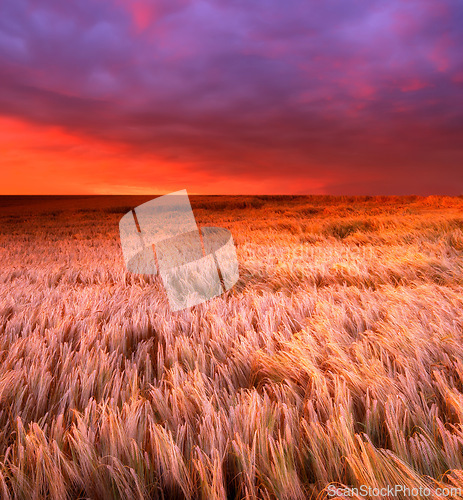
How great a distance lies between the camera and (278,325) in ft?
5.74

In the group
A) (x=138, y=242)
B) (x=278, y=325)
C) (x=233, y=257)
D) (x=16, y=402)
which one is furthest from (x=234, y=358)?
(x=138, y=242)

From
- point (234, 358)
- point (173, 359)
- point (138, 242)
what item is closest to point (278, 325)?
point (234, 358)

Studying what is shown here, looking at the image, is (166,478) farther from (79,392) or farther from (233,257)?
(233,257)

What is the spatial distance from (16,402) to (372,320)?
1.73 meters

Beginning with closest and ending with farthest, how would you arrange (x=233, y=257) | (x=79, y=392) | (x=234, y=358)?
(x=79, y=392), (x=234, y=358), (x=233, y=257)

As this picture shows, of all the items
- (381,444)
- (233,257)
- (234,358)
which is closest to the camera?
(381,444)

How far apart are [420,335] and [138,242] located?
5.43m

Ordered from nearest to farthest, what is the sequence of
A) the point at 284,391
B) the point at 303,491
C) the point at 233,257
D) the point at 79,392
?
the point at 303,491, the point at 284,391, the point at 79,392, the point at 233,257

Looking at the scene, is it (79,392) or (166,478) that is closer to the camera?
(166,478)

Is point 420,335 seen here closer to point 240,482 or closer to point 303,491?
point 303,491

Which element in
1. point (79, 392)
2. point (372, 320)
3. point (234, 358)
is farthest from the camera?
point (372, 320)

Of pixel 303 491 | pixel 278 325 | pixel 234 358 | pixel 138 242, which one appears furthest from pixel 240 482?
pixel 138 242

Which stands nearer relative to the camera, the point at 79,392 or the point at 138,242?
the point at 79,392

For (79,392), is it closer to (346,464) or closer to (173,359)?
(173,359)
